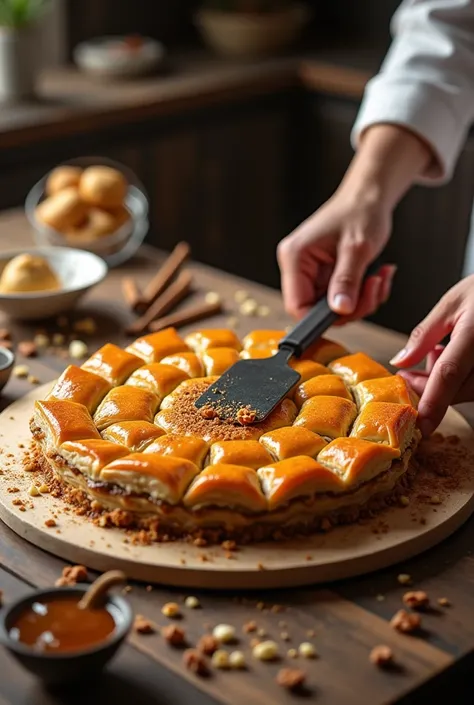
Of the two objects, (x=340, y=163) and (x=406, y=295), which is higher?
(x=340, y=163)

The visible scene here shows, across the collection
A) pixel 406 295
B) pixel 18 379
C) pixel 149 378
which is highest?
pixel 149 378

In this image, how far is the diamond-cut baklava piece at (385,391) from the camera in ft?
4.79

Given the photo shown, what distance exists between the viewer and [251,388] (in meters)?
1.46

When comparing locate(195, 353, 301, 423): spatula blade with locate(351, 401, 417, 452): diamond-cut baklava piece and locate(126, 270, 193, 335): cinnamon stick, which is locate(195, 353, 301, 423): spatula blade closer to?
locate(351, 401, 417, 452): diamond-cut baklava piece

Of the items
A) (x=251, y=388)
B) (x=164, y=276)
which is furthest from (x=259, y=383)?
(x=164, y=276)

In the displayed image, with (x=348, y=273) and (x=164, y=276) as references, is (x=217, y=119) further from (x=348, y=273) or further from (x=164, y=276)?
(x=348, y=273)

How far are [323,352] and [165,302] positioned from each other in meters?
0.49

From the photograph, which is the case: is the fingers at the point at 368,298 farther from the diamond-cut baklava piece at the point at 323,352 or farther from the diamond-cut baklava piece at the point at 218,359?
the diamond-cut baklava piece at the point at 218,359

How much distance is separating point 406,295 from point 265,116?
84 cm

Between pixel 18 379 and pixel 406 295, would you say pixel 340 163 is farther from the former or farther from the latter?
pixel 18 379

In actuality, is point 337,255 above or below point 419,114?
below

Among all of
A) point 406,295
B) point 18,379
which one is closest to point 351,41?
point 406,295

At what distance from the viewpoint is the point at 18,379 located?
5.65ft

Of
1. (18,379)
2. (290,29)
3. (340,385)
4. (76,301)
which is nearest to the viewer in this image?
(340,385)
